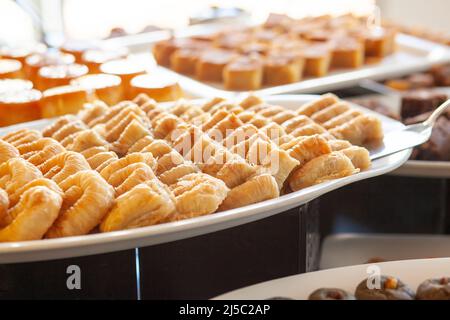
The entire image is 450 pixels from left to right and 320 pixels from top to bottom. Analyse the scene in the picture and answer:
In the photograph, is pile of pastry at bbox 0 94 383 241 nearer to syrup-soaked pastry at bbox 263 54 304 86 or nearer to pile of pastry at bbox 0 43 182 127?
pile of pastry at bbox 0 43 182 127

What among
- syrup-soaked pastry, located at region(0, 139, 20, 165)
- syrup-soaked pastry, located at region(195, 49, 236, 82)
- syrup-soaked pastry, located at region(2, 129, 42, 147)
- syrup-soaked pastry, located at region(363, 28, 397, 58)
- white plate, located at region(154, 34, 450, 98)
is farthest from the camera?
syrup-soaked pastry, located at region(363, 28, 397, 58)

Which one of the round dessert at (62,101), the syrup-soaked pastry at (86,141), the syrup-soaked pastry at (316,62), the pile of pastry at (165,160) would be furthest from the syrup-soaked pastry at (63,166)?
the syrup-soaked pastry at (316,62)

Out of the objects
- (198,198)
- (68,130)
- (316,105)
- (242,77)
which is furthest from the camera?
(242,77)

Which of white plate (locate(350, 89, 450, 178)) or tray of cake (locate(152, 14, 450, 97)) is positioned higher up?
tray of cake (locate(152, 14, 450, 97))

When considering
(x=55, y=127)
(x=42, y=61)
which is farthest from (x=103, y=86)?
(x=55, y=127)

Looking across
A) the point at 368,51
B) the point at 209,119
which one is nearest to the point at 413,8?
the point at 368,51

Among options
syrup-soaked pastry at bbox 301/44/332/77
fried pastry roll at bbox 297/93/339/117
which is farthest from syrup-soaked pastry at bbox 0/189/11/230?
syrup-soaked pastry at bbox 301/44/332/77

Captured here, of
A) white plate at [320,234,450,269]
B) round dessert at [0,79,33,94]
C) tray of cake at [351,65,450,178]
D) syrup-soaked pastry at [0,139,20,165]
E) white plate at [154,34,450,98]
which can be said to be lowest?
white plate at [320,234,450,269]

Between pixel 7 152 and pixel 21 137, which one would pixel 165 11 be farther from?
pixel 7 152
